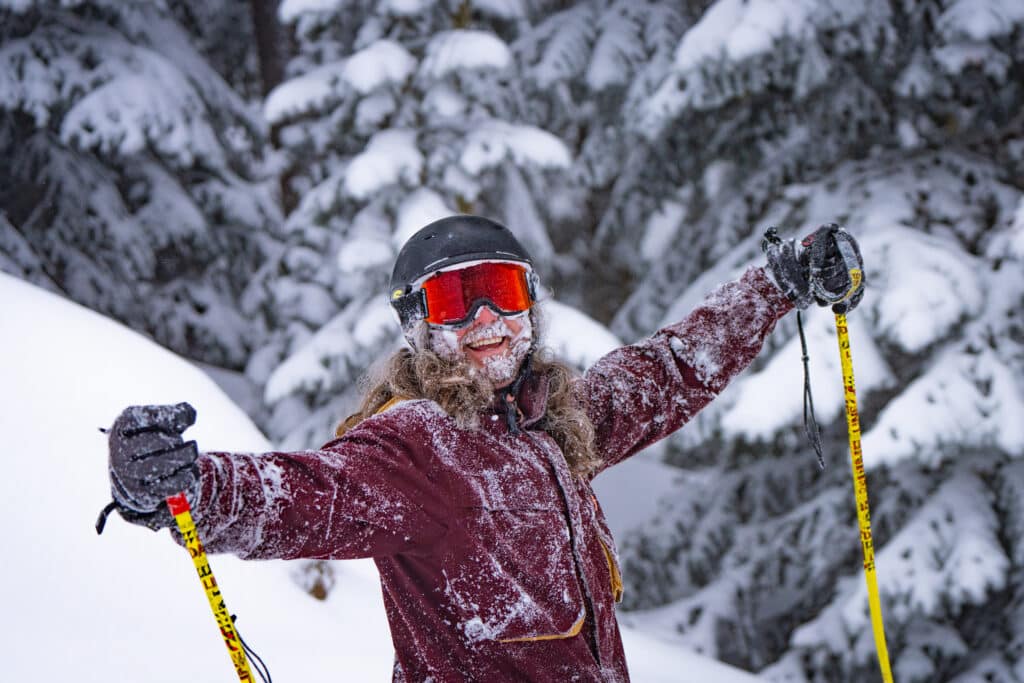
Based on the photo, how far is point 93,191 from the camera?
823 centimetres

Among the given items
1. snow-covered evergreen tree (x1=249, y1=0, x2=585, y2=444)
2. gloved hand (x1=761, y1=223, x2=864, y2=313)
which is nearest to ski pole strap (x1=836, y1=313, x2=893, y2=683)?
gloved hand (x1=761, y1=223, x2=864, y2=313)

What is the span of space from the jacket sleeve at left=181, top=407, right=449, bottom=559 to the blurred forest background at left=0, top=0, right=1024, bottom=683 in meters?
2.33

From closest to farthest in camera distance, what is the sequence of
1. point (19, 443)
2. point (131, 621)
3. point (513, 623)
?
1. point (513, 623)
2. point (131, 621)
3. point (19, 443)

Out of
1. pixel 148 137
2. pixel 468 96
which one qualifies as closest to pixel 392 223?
pixel 468 96

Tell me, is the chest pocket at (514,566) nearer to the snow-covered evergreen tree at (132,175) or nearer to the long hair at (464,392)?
the long hair at (464,392)

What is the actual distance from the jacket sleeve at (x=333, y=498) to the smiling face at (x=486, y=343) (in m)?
0.21

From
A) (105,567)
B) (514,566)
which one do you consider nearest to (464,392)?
(514,566)

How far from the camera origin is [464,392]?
1.93m

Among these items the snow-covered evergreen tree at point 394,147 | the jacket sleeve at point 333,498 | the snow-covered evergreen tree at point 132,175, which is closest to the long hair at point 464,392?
the jacket sleeve at point 333,498

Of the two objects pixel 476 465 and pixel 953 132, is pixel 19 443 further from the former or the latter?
pixel 953 132

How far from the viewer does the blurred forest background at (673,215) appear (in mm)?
5094

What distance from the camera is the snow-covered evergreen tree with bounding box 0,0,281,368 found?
25.0 feet

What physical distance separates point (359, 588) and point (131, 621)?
126 centimetres

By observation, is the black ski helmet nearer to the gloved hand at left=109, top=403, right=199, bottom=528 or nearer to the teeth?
the teeth
